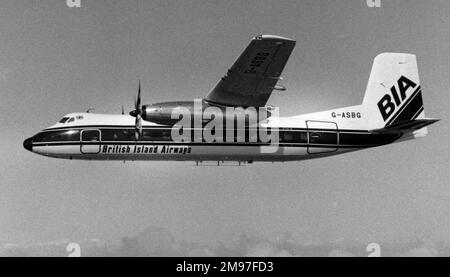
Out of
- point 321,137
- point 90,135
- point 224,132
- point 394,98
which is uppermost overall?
point 394,98

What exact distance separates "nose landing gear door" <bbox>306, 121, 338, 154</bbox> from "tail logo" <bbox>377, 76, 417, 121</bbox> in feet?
9.55

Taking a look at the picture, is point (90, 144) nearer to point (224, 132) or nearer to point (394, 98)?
point (224, 132)

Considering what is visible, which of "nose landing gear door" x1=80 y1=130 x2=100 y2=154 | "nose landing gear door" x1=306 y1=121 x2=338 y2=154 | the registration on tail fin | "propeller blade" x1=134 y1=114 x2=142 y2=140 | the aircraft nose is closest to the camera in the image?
"propeller blade" x1=134 y1=114 x2=142 y2=140

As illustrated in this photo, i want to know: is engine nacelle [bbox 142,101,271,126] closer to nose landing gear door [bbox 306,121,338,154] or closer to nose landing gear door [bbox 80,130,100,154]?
nose landing gear door [bbox 306,121,338,154]

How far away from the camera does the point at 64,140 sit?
3123 centimetres

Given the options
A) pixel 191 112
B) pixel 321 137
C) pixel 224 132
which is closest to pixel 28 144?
pixel 191 112

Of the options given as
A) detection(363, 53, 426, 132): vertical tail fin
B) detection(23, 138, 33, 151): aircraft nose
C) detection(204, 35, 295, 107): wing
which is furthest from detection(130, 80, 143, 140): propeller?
detection(363, 53, 426, 132): vertical tail fin

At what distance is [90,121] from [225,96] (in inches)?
244

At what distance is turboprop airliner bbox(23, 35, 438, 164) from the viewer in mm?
30234

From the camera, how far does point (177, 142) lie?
102 ft

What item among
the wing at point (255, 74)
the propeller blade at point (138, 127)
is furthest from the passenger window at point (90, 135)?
the wing at point (255, 74)

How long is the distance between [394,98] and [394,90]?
0.41 metres

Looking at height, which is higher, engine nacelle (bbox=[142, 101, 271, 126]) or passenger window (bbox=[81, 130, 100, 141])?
engine nacelle (bbox=[142, 101, 271, 126])
